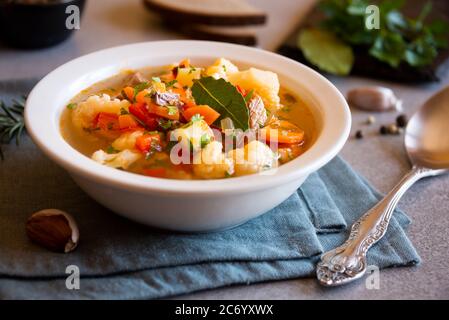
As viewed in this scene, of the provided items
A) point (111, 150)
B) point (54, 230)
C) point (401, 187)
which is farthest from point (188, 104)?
point (401, 187)

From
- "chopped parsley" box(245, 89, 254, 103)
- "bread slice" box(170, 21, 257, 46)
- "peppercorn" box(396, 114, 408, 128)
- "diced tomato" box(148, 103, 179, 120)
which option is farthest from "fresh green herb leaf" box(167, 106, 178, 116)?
"bread slice" box(170, 21, 257, 46)

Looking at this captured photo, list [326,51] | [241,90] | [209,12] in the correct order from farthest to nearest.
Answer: [209,12], [326,51], [241,90]

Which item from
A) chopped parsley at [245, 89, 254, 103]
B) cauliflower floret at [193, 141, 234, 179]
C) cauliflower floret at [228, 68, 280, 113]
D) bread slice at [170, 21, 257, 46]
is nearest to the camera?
cauliflower floret at [193, 141, 234, 179]

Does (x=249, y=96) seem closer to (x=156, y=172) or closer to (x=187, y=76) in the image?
(x=187, y=76)

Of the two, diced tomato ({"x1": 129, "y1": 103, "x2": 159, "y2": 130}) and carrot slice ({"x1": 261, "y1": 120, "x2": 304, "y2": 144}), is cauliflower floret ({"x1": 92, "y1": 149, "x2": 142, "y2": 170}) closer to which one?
diced tomato ({"x1": 129, "y1": 103, "x2": 159, "y2": 130})

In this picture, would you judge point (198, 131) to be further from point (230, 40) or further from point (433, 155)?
point (230, 40)

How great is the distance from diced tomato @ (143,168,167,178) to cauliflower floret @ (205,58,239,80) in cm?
62

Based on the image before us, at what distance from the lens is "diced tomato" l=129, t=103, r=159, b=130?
259 centimetres

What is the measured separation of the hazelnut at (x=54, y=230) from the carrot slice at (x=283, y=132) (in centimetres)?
91

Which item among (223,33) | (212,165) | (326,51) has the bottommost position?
(223,33)

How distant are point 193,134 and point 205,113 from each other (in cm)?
21

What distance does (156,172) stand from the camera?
7.82 feet

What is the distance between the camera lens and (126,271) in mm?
2297

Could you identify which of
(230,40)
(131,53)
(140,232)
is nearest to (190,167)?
(140,232)
